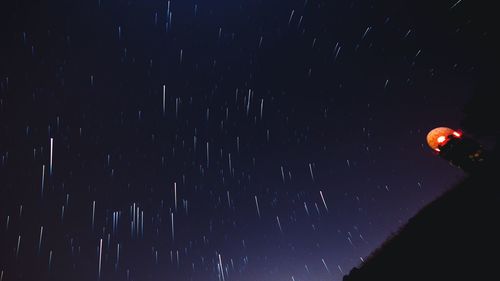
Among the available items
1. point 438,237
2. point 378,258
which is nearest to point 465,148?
point 438,237

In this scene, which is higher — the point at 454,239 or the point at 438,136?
the point at 438,136

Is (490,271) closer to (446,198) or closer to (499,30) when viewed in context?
(446,198)

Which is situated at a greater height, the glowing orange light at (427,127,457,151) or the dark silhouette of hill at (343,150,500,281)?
the glowing orange light at (427,127,457,151)

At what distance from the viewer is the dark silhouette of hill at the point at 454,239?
6.77 metres

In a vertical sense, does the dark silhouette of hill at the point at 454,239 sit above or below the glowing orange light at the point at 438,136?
below

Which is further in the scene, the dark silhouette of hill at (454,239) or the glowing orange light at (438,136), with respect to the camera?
the glowing orange light at (438,136)

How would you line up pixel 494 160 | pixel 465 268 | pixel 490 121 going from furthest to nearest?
pixel 490 121 < pixel 494 160 < pixel 465 268

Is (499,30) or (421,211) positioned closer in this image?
(421,211)

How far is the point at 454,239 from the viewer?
752cm

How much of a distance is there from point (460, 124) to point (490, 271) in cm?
1018

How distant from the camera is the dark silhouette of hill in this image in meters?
6.77

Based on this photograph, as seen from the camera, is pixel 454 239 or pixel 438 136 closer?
pixel 454 239

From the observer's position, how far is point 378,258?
10.3m

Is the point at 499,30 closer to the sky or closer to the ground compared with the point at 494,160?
closer to the sky
